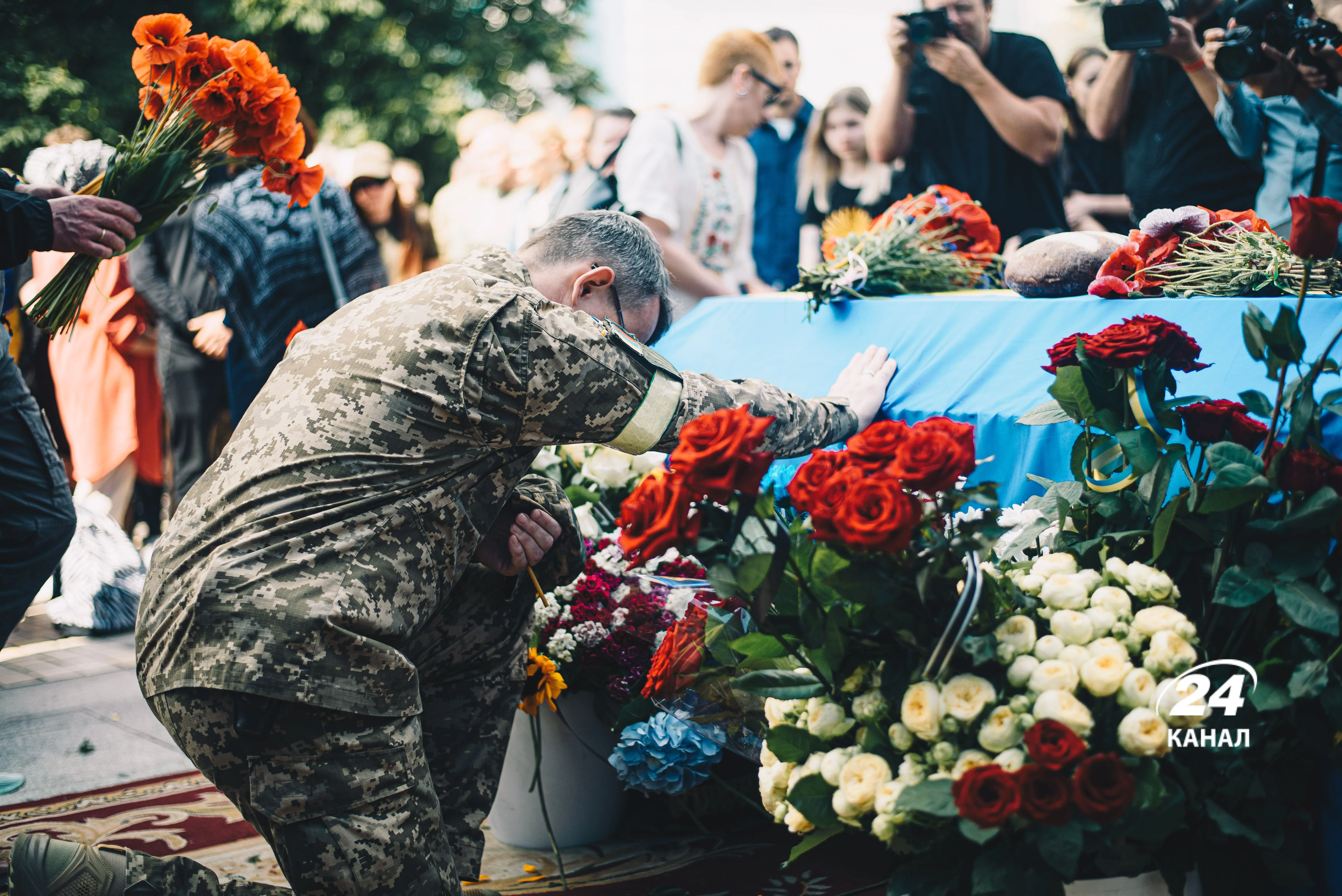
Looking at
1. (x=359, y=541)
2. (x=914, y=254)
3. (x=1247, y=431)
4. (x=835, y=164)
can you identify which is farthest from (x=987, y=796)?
(x=835, y=164)

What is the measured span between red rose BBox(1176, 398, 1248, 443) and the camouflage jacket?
2.15 ft

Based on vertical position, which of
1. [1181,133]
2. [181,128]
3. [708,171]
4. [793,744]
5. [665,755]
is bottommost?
[665,755]

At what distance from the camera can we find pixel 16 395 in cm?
247

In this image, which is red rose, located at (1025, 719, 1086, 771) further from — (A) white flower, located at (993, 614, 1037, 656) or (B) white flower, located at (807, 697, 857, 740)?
(B) white flower, located at (807, 697, 857, 740)

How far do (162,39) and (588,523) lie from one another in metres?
1.44

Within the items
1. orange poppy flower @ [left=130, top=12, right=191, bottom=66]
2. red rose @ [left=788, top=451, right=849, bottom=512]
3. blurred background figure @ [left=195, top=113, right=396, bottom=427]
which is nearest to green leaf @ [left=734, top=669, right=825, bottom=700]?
red rose @ [left=788, top=451, right=849, bottom=512]

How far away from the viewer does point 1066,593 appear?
1454mm

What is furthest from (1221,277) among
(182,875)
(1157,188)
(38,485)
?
(38,485)

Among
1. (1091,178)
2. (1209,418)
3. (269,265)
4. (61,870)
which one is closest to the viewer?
(1209,418)

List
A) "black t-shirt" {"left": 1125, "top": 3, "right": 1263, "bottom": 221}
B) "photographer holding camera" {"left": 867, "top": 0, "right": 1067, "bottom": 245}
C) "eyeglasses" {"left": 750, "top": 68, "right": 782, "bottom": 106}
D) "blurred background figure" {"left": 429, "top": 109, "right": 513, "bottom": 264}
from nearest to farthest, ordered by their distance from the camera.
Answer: "black t-shirt" {"left": 1125, "top": 3, "right": 1263, "bottom": 221}, "photographer holding camera" {"left": 867, "top": 0, "right": 1067, "bottom": 245}, "eyeglasses" {"left": 750, "top": 68, "right": 782, "bottom": 106}, "blurred background figure" {"left": 429, "top": 109, "right": 513, "bottom": 264}

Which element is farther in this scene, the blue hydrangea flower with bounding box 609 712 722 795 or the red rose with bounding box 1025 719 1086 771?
the blue hydrangea flower with bounding box 609 712 722 795

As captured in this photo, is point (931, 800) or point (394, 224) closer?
point (931, 800)

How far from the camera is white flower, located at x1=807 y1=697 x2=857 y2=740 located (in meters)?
1.44

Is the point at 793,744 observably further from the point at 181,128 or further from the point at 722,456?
the point at 181,128
